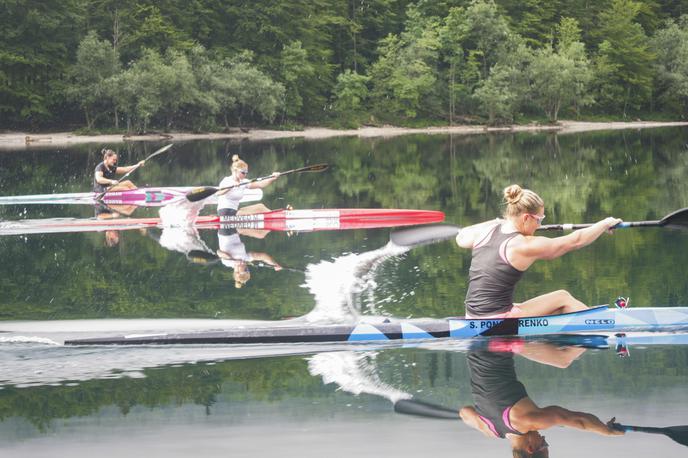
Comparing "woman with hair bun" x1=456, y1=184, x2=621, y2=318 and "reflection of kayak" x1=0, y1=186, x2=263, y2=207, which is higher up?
"reflection of kayak" x1=0, y1=186, x2=263, y2=207

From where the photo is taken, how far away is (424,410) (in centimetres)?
809

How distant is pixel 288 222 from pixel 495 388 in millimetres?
11402

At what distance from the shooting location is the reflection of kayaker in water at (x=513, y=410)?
7395 mm

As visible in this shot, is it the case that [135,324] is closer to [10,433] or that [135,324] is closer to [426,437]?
[10,433]

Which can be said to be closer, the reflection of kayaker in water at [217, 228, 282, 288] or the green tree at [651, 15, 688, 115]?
the reflection of kayaker in water at [217, 228, 282, 288]

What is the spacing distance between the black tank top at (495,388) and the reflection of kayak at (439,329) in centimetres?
36

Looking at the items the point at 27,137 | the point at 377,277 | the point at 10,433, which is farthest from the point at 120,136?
the point at 10,433

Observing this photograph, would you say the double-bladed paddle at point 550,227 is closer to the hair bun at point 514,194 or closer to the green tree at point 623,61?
the hair bun at point 514,194

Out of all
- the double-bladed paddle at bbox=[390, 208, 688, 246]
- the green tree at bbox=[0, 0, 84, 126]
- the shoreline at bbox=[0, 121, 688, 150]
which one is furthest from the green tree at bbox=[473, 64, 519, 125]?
the double-bladed paddle at bbox=[390, 208, 688, 246]

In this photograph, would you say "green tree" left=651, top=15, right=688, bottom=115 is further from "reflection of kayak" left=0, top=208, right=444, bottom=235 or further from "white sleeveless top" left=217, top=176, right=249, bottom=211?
"white sleeveless top" left=217, top=176, right=249, bottom=211

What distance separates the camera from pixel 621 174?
103 ft

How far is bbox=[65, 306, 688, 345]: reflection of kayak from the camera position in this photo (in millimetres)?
9805

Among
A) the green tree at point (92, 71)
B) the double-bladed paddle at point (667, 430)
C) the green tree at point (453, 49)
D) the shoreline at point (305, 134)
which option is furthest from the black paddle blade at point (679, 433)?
the green tree at point (453, 49)

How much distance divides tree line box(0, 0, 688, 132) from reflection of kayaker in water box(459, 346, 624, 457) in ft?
175
